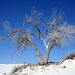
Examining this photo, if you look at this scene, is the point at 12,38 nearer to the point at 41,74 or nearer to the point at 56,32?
the point at 56,32

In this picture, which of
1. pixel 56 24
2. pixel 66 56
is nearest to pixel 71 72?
pixel 66 56

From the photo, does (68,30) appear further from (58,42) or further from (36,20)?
(36,20)

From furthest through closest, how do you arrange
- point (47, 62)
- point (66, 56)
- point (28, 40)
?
1. point (28, 40)
2. point (47, 62)
3. point (66, 56)

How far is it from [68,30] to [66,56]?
274cm

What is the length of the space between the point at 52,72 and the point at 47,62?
4102 millimetres

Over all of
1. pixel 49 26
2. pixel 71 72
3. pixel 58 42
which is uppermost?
pixel 49 26

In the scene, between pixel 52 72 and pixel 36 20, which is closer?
pixel 52 72

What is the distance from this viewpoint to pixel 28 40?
1284 cm

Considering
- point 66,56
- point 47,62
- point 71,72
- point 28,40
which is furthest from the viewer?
point 28,40

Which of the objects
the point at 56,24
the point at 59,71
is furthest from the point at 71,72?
the point at 56,24

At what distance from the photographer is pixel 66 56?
36.8ft

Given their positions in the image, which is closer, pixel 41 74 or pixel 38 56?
pixel 41 74

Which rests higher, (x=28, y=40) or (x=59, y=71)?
(x=28, y=40)

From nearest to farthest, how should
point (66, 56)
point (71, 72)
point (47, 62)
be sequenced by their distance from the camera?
point (71, 72)
point (66, 56)
point (47, 62)
